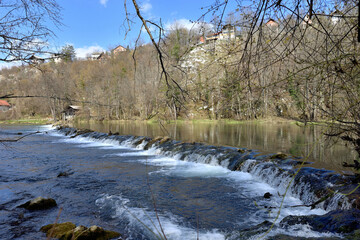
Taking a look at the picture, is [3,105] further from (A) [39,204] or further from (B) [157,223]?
(B) [157,223]

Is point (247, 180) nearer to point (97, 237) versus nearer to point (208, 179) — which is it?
point (208, 179)

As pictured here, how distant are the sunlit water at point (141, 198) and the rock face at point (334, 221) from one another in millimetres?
198

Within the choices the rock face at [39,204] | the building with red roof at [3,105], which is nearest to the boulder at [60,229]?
the rock face at [39,204]

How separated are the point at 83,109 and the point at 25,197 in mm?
41220

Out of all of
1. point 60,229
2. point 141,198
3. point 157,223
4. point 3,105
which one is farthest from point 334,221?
point 3,105

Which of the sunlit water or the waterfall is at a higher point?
the waterfall

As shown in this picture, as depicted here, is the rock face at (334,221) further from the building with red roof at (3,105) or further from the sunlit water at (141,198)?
the building with red roof at (3,105)

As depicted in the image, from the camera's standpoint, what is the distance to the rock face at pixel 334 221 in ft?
13.3

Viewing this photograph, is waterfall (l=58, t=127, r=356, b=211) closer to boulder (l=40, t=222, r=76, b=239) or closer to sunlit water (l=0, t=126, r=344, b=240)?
sunlit water (l=0, t=126, r=344, b=240)

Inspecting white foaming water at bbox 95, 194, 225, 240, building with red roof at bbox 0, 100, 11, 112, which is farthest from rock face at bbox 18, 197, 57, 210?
building with red roof at bbox 0, 100, 11, 112

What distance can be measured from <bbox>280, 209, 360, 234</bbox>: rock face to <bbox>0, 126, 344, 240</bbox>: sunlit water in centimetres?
20

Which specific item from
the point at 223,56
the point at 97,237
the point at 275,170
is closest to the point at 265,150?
the point at 275,170

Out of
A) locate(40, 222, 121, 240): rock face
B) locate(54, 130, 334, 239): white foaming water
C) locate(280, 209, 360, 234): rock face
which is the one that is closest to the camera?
locate(280, 209, 360, 234): rock face

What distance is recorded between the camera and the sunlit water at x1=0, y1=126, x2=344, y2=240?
5.08 m
